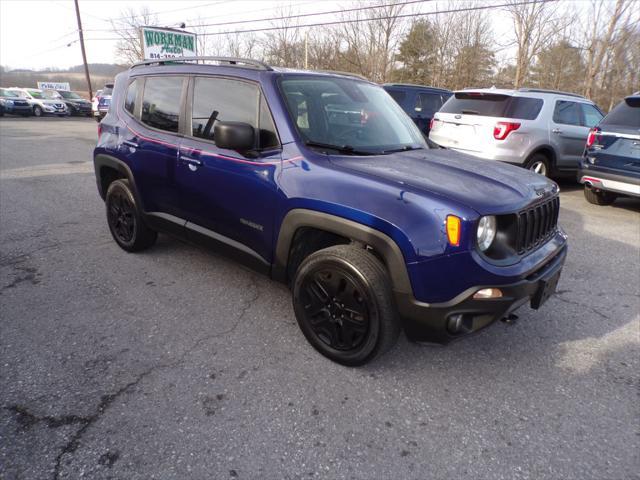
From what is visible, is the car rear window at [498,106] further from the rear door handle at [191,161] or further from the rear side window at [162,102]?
the rear door handle at [191,161]

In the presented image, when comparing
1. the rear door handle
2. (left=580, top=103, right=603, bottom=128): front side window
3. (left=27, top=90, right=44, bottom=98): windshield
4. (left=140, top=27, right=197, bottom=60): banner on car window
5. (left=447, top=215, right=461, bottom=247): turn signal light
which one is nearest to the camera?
(left=447, top=215, right=461, bottom=247): turn signal light

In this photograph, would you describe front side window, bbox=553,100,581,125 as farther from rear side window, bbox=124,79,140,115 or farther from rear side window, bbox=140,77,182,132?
rear side window, bbox=124,79,140,115

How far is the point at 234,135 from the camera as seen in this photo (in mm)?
2711

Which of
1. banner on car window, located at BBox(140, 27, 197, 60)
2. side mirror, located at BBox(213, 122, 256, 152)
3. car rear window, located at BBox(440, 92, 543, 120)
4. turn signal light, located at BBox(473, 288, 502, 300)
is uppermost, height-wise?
banner on car window, located at BBox(140, 27, 197, 60)

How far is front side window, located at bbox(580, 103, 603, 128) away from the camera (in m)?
8.42

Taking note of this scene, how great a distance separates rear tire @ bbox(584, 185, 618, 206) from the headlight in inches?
246

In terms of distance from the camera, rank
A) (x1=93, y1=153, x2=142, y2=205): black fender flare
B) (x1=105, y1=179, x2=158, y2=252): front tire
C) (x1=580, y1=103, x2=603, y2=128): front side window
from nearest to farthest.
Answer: (x1=93, y1=153, x2=142, y2=205): black fender flare
(x1=105, y1=179, x2=158, y2=252): front tire
(x1=580, y1=103, x2=603, y2=128): front side window

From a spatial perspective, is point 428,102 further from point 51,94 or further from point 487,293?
point 51,94

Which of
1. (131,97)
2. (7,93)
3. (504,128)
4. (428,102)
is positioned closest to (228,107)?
(131,97)

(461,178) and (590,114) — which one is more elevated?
(590,114)

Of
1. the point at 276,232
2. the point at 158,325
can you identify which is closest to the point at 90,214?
the point at 158,325

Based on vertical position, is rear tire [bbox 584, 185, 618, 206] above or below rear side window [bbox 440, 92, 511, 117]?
below

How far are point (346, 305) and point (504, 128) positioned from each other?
580cm

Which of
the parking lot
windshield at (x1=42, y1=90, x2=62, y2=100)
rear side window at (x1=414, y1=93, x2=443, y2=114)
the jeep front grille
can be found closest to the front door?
the parking lot
